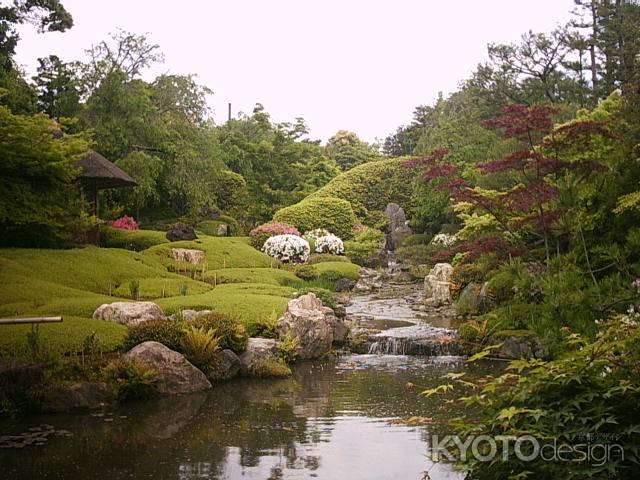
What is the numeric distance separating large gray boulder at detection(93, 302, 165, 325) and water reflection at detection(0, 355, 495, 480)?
7.46 feet

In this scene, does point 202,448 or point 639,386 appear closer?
point 639,386

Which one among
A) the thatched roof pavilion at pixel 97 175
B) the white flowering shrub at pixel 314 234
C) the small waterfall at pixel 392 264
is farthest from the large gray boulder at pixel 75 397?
the white flowering shrub at pixel 314 234

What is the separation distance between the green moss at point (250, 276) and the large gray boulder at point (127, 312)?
19.3ft

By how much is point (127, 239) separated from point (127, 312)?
428 inches

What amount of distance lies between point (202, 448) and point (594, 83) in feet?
79.5

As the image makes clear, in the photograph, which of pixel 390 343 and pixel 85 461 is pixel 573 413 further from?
pixel 390 343

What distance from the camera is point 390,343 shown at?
40.6ft

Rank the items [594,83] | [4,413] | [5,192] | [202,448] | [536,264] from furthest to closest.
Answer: [594,83] → [5,192] → [536,264] → [4,413] → [202,448]

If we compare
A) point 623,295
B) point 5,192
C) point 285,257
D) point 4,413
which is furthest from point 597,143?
point 285,257

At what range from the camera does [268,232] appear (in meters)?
25.4

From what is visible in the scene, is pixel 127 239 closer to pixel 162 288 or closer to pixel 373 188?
pixel 162 288

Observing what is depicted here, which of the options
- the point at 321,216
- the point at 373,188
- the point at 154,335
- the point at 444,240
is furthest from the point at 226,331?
the point at 373,188

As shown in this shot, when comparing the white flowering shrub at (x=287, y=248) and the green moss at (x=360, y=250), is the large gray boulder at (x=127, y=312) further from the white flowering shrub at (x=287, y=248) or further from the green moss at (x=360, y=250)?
the green moss at (x=360, y=250)

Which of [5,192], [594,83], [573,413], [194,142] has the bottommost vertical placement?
[573,413]
